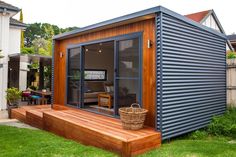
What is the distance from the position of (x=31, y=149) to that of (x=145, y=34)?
10.8ft

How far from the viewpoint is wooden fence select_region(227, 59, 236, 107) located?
7098 millimetres

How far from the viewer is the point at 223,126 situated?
18.1 feet

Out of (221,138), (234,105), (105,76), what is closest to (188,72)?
(221,138)

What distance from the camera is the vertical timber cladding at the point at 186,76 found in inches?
176

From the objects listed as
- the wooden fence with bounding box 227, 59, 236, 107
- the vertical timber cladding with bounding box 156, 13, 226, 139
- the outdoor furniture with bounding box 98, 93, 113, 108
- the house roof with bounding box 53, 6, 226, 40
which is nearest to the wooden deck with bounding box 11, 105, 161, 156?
the vertical timber cladding with bounding box 156, 13, 226, 139

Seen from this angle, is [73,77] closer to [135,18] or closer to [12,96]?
[12,96]

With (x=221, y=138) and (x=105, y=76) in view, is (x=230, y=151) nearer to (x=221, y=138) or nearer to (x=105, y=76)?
(x=221, y=138)

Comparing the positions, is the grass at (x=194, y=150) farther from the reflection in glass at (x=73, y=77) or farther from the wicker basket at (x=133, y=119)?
the reflection in glass at (x=73, y=77)

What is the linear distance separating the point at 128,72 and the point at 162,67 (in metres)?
0.98

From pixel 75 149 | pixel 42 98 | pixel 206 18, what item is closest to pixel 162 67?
pixel 75 149

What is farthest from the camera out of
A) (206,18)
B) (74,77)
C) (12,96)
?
(206,18)

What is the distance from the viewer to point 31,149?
167 inches

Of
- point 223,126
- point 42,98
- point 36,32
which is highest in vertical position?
point 36,32

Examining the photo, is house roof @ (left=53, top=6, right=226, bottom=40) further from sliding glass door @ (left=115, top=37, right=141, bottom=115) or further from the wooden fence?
the wooden fence
